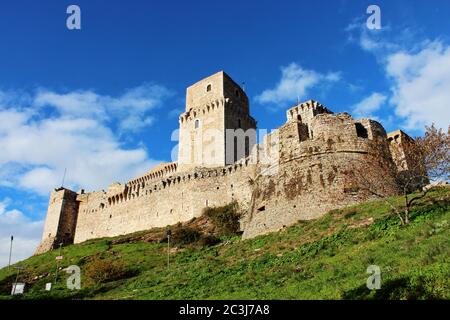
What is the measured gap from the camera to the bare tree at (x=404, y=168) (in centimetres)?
2083

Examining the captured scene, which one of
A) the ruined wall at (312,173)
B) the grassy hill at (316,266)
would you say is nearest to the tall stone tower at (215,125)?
the ruined wall at (312,173)

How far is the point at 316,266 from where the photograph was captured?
1589 cm

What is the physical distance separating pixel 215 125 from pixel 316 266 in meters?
44.9

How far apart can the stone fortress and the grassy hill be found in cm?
331

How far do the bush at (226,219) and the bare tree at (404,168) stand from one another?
48.8ft

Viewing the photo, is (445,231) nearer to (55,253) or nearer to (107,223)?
(55,253)

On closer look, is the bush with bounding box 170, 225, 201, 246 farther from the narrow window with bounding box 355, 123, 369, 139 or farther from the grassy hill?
the narrow window with bounding box 355, 123, 369, 139

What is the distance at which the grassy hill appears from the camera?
11.1 meters
